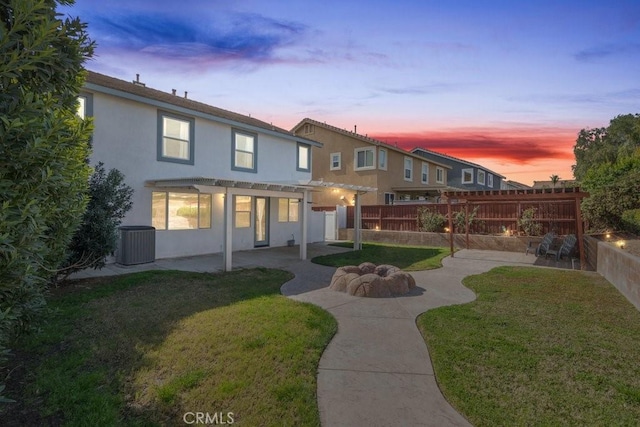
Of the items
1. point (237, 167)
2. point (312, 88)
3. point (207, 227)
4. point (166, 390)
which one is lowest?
point (166, 390)

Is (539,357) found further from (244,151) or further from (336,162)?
(336,162)

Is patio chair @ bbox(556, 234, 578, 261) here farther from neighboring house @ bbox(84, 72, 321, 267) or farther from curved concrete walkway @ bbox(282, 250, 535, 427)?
neighboring house @ bbox(84, 72, 321, 267)

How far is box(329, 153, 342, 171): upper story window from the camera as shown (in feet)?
83.8

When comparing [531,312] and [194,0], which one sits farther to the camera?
[194,0]

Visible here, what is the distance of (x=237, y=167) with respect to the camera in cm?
1451

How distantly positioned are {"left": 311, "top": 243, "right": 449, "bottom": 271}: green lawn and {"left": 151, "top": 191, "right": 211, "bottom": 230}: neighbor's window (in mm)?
4463

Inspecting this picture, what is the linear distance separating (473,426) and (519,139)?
21.5m

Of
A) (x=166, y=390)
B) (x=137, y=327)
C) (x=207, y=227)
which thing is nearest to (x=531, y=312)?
(x=166, y=390)

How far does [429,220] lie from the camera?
58.5 feet

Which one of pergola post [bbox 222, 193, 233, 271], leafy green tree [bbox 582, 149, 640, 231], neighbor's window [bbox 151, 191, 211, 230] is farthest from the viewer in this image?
leafy green tree [bbox 582, 149, 640, 231]

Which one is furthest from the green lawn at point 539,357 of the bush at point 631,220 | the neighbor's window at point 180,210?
the neighbor's window at point 180,210

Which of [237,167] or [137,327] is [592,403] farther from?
[237,167]

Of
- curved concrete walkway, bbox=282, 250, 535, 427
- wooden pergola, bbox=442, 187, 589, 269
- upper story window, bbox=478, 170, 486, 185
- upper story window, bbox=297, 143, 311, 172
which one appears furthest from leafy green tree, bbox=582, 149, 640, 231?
upper story window, bbox=478, 170, 486, 185

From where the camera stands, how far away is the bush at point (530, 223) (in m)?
14.9
